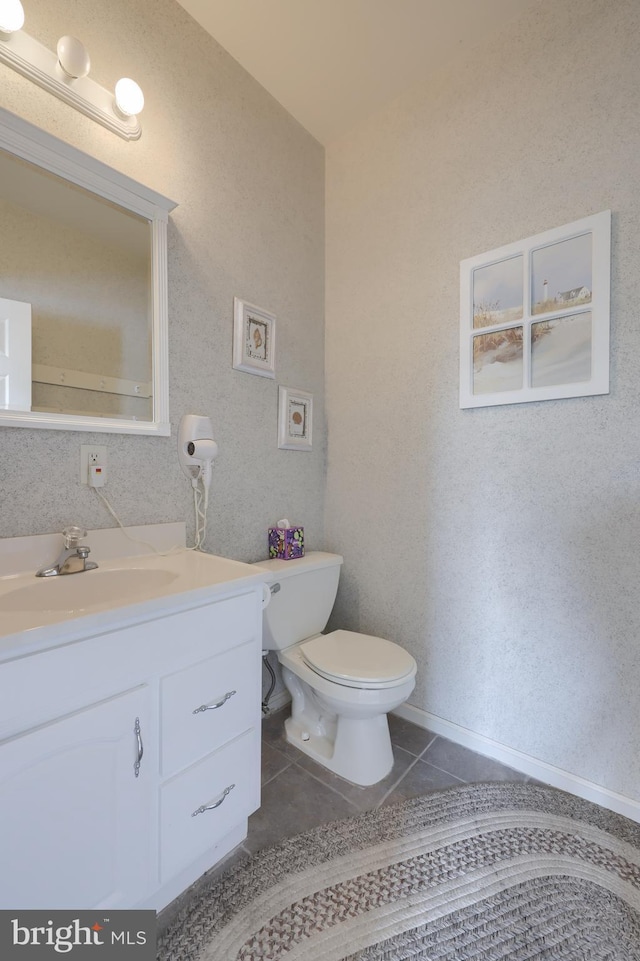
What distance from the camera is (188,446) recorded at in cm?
133

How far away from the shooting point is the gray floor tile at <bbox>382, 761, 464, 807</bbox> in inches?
51.0

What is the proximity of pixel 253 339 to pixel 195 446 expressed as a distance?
22.2 inches

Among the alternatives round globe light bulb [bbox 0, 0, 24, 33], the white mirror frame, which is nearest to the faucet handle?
the white mirror frame

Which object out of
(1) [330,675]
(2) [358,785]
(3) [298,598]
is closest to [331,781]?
(2) [358,785]

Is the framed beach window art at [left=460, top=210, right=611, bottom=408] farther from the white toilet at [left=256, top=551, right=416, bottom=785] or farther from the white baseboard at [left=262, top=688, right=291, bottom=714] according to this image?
the white baseboard at [left=262, top=688, right=291, bottom=714]

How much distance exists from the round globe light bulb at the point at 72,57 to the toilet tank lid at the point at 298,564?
1.57m

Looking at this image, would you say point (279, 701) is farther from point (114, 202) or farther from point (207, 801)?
point (114, 202)

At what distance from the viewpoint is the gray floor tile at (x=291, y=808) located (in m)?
1.14

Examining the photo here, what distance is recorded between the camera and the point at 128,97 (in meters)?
1.16

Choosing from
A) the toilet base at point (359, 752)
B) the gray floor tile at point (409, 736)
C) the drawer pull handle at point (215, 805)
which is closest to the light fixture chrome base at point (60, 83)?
the drawer pull handle at point (215, 805)

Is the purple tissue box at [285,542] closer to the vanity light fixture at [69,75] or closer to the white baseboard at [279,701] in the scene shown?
the white baseboard at [279,701]

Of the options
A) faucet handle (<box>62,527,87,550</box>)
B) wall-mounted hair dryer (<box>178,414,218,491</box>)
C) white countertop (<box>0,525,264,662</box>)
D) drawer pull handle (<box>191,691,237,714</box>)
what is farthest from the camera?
wall-mounted hair dryer (<box>178,414,218,491</box>)

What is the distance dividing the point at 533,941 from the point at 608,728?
63cm

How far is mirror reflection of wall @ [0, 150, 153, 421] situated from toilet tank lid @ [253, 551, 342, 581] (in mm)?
715
